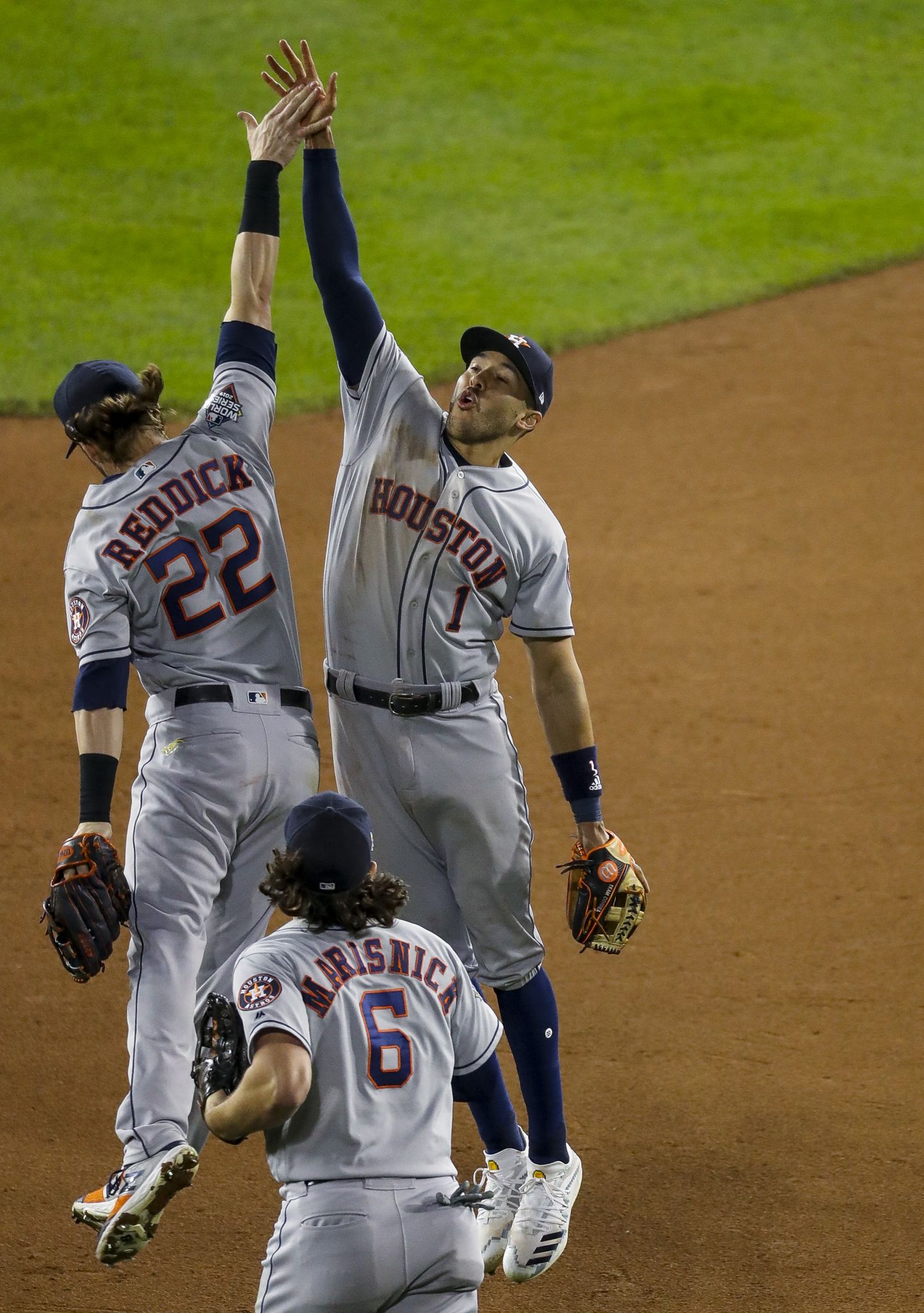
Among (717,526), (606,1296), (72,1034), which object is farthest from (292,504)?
(606,1296)

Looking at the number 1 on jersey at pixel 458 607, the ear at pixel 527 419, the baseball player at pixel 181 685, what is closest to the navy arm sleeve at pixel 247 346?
the baseball player at pixel 181 685

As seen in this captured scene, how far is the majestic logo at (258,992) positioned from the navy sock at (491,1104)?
31.3 inches

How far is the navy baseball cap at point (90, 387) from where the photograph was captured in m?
3.72

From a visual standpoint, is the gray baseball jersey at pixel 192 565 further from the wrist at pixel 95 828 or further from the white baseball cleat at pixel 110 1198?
the white baseball cleat at pixel 110 1198

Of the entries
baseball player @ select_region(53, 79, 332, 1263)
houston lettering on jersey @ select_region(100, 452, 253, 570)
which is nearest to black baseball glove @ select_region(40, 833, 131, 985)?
baseball player @ select_region(53, 79, 332, 1263)

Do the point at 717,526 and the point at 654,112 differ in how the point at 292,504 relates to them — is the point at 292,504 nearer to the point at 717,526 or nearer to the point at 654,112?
the point at 717,526

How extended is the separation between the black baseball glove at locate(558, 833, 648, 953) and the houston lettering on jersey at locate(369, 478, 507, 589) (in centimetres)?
76

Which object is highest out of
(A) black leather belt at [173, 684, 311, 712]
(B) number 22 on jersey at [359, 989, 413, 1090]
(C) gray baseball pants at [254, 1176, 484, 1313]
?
(A) black leather belt at [173, 684, 311, 712]

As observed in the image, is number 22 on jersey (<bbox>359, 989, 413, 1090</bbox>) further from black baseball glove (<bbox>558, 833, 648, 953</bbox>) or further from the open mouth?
the open mouth

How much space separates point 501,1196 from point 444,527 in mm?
1746

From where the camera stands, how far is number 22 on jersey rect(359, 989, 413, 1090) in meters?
2.86

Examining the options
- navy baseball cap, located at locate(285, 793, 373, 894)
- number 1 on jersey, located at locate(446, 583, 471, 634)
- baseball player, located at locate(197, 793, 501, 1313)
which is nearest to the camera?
baseball player, located at locate(197, 793, 501, 1313)

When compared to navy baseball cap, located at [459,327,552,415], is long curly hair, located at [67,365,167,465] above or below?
below

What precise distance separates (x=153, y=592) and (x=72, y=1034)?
1925mm
